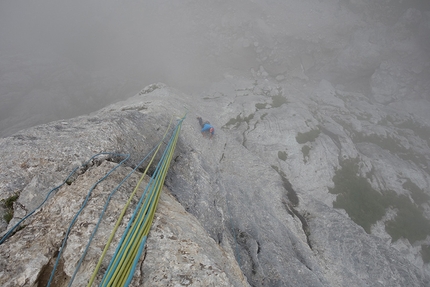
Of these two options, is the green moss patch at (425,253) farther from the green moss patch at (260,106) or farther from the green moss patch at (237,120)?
the green moss patch at (260,106)

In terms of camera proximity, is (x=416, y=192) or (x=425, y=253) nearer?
(x=425, y=253)

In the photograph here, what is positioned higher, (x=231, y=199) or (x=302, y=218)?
(x=231, y=199)

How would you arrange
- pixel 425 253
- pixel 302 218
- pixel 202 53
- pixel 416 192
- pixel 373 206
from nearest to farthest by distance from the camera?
1. pixel 302 218
2. pixel 425 253
3. pixel 373 206
4. pixel 416 192
5. pixel 202 53

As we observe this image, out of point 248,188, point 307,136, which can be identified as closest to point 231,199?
point 248,188

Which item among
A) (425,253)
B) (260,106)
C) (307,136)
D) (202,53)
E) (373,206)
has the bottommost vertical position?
(425,253)

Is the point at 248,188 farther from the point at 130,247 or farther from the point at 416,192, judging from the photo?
the point at 416,192

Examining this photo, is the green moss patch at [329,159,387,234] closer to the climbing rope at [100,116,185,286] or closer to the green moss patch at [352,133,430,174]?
the green moss patch at [352,133,430,174]

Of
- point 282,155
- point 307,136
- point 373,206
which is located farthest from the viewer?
point 307,136
